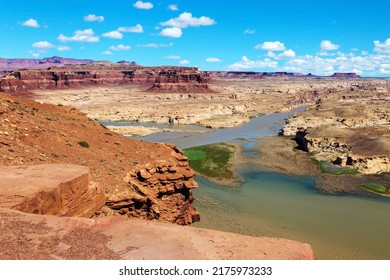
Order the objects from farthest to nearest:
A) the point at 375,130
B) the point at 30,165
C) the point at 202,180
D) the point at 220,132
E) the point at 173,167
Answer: the point at 220,132 → the point at 375,130 → the point at 202,180 → the point at 173,167 → the point at 30,165

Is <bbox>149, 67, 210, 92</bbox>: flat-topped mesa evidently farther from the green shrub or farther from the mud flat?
the green shrub

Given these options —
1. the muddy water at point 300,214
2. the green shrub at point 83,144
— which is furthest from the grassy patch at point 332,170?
the green shrub at point 83,144

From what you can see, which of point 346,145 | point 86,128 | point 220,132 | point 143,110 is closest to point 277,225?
point 86,128

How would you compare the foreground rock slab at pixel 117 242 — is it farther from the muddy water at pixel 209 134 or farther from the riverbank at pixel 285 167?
the muddy water at pixel 209 134

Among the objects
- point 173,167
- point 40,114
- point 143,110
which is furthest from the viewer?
point 143,110

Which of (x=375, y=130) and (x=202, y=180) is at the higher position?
(x=375, y=130)

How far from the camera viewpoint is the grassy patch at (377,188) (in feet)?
120

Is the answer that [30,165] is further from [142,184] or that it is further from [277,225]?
[277,225]

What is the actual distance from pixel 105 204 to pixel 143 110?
3721 inches

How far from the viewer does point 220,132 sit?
80.8 m

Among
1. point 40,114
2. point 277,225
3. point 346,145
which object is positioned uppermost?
point 40,114

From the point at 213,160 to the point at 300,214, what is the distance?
20334mm

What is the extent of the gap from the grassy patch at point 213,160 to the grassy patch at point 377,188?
50.1 ft

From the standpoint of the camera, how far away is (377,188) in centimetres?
3728
